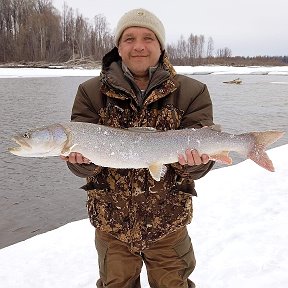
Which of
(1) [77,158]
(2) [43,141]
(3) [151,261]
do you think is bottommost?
(3) [151,261]

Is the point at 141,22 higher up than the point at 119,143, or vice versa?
the point at 141,22

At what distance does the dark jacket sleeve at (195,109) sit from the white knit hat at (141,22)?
0.35 meters

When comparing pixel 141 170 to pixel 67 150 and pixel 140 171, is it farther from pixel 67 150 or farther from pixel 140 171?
pixel 67 150

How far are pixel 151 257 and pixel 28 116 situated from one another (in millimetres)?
12474

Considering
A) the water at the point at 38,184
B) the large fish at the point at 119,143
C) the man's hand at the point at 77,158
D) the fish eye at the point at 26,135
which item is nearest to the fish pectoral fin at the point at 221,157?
the large fish at the point at 119,143

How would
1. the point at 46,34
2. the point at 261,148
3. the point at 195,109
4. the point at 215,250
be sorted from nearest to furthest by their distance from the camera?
the point at 195,109, the point at 261,148, the point at 215,250, the point at 46,34

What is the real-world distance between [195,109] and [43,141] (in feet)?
3.29

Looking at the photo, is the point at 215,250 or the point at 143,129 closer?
the point at 143,129

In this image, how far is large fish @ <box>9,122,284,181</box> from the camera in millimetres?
2580

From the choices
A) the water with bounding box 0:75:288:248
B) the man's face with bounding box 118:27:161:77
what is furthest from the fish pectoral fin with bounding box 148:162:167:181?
the water with bounding box 0:75:288:248

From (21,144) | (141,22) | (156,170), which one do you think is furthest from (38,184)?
(141,22)

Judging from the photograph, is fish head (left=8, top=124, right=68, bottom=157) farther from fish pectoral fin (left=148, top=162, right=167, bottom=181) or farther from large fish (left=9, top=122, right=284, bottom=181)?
fish pectoral fin (left=148, top=162, right=167, bottom=181)

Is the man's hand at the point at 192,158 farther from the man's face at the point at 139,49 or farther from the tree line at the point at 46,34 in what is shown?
the tree line at the point at 46,34

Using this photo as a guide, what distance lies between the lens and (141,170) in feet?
8.94
